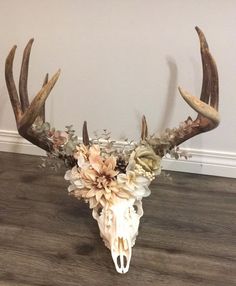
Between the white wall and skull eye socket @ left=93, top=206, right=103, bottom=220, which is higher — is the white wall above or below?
above

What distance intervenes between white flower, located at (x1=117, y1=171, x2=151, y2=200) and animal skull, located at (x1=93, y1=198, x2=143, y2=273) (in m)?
0.03

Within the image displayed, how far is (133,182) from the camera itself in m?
1.43

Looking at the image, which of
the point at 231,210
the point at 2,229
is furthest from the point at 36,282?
the point at 231,210

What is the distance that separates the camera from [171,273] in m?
1.42

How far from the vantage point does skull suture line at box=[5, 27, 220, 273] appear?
53.7 inches

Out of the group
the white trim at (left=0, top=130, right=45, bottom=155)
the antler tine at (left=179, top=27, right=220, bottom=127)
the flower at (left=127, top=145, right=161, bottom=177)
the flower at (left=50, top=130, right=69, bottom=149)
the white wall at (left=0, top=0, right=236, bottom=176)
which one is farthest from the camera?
the white trim at (left=0, top=130, right=45, bottom=155)

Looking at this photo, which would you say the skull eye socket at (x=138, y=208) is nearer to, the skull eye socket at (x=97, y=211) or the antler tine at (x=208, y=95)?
the skull eye socket at (x=97, y=211)

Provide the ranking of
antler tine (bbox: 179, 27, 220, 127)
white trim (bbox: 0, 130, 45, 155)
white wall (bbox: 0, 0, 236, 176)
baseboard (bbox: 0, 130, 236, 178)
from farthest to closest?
white trim (bbox: 0, 130, 45, 155)
baseboard (bbox: 0, 130, 236, 178)
white wall (bbox: 0, 0, 236, 176)
antler tine (bbox: 179, 27, 220, 127)

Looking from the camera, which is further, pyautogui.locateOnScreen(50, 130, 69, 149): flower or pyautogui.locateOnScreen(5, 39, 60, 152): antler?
pyautogui.locateOnScreen(50, 130, 69, 149): flower

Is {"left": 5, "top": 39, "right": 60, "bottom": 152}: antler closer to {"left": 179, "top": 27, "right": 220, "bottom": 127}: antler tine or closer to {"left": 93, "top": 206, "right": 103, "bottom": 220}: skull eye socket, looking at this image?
{"left": 93, "top": 206, "right": 103, "bottom": 220}: skull eye socket

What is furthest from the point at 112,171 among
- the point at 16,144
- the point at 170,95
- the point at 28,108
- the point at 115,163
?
the point at 16,144

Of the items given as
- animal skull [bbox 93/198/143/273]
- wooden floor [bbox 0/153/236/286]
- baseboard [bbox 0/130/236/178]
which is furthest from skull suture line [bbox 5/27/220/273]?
baseboard [bbox 0/130/236/178]

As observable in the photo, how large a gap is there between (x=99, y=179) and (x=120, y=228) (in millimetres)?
191

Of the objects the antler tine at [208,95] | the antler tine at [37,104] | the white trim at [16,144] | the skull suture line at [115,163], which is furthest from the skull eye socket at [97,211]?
the white trim at [16,144]
